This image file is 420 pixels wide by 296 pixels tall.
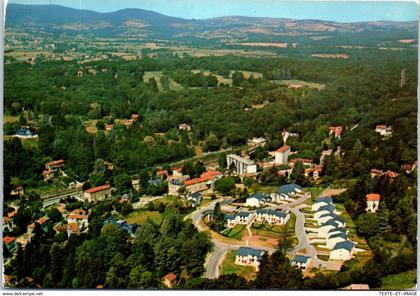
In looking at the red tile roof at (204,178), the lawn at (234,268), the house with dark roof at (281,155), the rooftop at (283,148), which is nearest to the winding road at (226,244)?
the lawn at (234,268)

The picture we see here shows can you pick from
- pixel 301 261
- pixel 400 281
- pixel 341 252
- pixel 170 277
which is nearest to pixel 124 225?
pixel 170 277

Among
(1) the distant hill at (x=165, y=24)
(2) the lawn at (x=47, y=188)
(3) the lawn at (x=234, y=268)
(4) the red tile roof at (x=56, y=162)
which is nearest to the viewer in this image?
(3) the lawn at (x=234, y=268)

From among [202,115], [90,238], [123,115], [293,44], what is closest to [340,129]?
[293,44]

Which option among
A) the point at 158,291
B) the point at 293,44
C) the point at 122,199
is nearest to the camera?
the point at 158,291

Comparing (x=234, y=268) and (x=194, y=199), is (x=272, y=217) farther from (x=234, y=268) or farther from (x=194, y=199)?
(x=194, y=199)

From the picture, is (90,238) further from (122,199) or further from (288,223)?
(288,223)

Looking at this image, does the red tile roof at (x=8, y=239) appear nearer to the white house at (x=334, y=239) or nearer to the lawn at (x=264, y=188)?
the lawn at (x=264, y=188)
